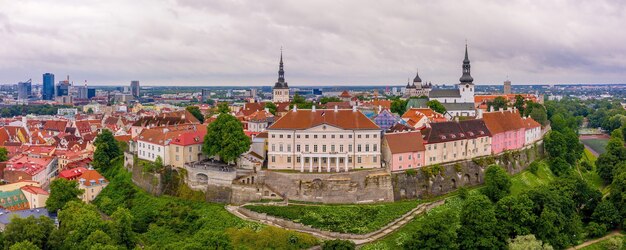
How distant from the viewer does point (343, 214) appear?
56250 mm

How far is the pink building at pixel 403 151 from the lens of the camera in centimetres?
6312

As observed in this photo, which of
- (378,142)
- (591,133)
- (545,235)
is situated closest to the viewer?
(545,235)

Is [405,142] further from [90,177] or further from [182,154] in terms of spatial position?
[90,177]

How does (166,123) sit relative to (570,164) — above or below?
above

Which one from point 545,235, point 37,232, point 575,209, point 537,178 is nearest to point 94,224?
point 37,232

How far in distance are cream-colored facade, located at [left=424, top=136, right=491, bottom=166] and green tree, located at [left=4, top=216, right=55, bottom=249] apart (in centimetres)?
4225

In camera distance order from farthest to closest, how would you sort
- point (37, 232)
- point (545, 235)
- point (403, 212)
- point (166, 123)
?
point (166, 123)
point (403, 212)
point (545, 235)
point (37, 232)

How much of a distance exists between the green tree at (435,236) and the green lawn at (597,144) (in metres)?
77.7

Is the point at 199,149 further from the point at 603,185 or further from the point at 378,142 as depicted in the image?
the point at 603,185

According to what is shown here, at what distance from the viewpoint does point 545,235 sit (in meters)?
52.7

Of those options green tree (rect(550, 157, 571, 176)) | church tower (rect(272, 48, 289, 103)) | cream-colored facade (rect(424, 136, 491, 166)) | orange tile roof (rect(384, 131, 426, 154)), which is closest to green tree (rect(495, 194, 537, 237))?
orange tile roof (rect(384, 131, 426, 154))

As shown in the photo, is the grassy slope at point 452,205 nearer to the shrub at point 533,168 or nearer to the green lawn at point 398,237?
the green lawn at point 398,237

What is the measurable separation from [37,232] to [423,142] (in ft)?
140

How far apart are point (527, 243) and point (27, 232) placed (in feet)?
145
